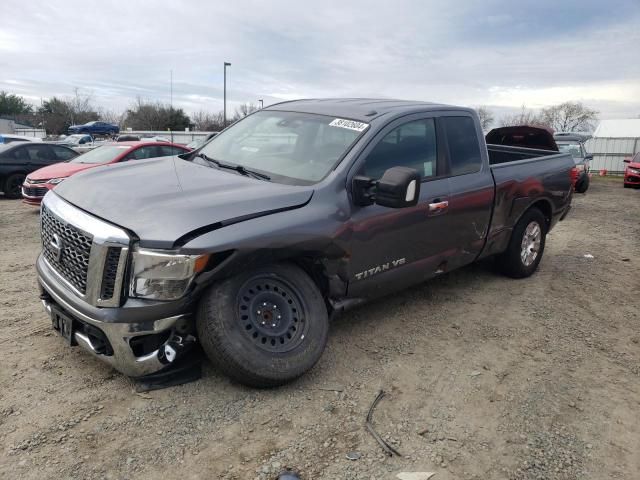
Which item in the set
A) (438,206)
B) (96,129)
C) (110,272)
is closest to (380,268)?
(438,206)

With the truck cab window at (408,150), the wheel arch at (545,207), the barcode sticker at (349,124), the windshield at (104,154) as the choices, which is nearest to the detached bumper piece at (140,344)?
the truck cab window at (408,150)

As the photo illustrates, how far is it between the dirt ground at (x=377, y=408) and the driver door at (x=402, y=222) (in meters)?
0.54

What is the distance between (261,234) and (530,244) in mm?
3859

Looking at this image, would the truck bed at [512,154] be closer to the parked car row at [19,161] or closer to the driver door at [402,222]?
the driver door at [402,222]

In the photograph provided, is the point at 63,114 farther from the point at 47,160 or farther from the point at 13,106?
the point at 47,160

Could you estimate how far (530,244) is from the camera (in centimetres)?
568

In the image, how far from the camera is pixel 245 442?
2.69m

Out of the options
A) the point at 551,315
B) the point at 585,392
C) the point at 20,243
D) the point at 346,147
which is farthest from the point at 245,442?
the point at 20,243

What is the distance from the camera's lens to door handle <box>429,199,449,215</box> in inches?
159

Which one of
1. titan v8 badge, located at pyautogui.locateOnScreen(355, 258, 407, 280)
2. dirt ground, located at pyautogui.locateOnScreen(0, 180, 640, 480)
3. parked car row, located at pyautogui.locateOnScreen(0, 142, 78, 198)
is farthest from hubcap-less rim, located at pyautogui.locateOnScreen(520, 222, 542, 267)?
parked car row, located at pyautogui.locateOnScreen(0, 142, 78, 198)

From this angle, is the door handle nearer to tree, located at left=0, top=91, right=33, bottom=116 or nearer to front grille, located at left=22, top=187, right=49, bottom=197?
front grille, located at left=22, top=187, right=49, bottom=197

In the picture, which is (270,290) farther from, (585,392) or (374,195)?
(585,392)

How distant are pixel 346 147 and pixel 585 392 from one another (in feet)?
7.71

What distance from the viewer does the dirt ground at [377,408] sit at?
2561 millimetres
